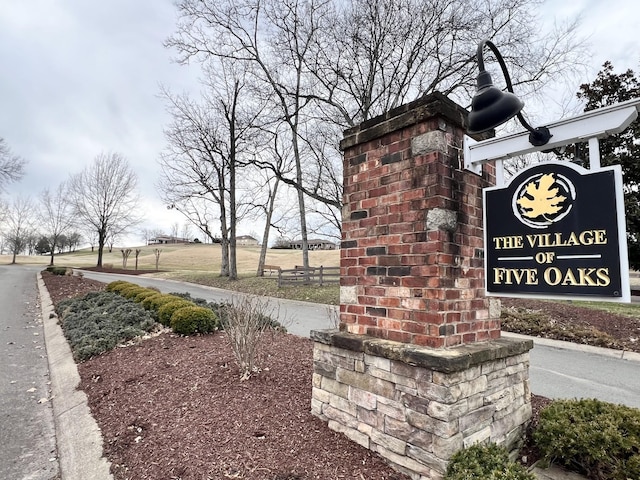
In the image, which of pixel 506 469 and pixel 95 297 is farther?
pixel 95 297

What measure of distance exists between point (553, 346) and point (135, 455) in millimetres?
7711

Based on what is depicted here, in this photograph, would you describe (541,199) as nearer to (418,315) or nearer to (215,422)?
(418,315)

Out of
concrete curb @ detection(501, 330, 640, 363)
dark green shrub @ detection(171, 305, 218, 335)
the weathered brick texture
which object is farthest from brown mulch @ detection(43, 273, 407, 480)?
concrete curb @ detection(501, 330, 640, 363)

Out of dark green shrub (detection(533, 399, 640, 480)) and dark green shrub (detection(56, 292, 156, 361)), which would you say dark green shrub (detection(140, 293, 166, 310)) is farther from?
dark green shrub (detection(533, 399, 640, 480))

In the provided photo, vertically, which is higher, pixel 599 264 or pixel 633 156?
pixel 633 156

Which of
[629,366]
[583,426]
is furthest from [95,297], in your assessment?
[629,366]

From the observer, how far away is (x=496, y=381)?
2.76 m

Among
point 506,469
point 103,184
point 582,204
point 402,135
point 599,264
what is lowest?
point 506,469

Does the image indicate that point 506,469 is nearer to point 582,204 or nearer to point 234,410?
point 582,204

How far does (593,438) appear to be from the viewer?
2.57m

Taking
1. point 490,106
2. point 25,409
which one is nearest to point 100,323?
point 25,409

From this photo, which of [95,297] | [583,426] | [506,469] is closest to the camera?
[506,469]

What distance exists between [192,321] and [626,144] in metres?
17.5

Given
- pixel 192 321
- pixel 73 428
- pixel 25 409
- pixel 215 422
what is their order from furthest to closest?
pixel 192 321 → pixel 25 409 → pixel 73 428 → pixel 215 422
